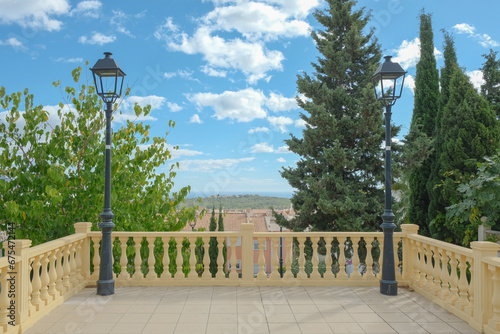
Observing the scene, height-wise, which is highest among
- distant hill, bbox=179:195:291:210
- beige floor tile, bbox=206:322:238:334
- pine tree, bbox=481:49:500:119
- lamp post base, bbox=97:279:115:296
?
pine tree, bbox=481:49:500:119

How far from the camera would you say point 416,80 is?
1127cm

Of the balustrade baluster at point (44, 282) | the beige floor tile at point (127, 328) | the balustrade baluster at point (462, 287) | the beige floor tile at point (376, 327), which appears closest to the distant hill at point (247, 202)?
the balustrade baluster at point (44, 282)

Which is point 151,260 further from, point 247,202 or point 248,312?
point 247,202

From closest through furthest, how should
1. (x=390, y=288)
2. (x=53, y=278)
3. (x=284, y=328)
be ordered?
1. (x=284, y=328)
2. (x=53, y=278)
3. (x=390, y=288)

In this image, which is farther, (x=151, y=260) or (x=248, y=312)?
(x=151, y=260)

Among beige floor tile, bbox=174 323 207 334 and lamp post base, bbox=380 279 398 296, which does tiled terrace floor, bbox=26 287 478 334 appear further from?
lamp post base, bbox=380 279 398 296

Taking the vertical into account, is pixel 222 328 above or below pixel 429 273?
below

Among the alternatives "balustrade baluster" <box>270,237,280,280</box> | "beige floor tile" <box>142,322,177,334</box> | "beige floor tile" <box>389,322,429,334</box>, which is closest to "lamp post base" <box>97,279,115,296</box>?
"beige floor tile" <box>142,322,177,334</box>

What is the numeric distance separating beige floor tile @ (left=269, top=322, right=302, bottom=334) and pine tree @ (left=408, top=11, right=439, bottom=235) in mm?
8232

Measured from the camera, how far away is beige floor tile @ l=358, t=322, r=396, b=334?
3.55 meters

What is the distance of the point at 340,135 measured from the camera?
950 cm

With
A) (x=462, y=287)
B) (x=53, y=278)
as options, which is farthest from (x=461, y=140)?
(x=53, y=278)

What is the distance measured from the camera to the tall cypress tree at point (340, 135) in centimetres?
924

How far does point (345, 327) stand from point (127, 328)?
7.25 feet
